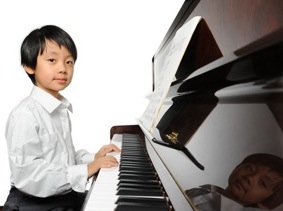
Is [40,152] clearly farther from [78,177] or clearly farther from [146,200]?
[146,200]

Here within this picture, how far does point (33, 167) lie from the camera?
120cm

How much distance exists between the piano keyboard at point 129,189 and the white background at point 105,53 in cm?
170

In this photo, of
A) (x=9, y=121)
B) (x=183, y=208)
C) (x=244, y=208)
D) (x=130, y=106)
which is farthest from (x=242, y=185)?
(x=130, y=106)

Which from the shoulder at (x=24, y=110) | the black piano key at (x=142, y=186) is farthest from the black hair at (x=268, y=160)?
the shoulder at (x=24, y=110)

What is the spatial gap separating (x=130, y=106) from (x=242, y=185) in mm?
2542

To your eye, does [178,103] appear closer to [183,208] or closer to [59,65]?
[183,208]

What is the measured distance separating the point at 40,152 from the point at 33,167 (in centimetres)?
10

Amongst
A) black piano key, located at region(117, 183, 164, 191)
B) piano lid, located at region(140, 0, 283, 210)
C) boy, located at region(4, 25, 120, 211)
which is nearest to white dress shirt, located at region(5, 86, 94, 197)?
boy, located at region(4, 25, 120, 211)

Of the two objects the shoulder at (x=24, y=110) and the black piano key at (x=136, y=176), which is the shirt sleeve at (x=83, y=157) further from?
the black piano key at (x=136, y=176)

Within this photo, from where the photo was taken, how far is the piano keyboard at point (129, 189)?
2.45 feet

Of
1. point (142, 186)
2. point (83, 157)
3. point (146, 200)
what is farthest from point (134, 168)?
point (83, 157)

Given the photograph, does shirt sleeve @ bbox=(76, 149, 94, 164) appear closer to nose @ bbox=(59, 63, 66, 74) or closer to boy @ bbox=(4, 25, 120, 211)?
boy @ bbox=(4, 25, 120, 211)

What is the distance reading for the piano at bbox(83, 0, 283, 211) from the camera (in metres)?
0.38

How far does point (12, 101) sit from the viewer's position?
9.25 feet
